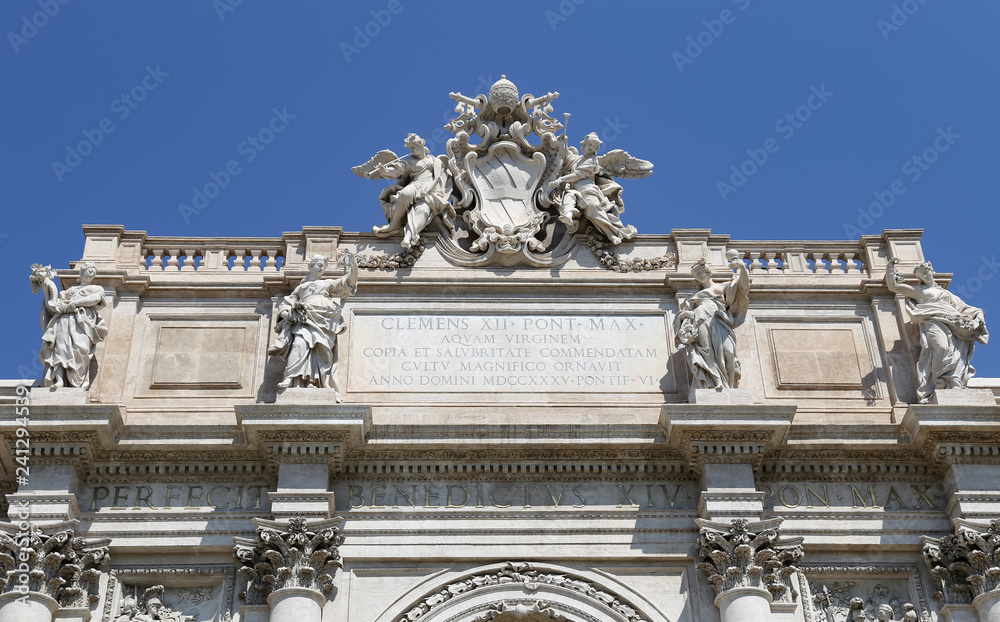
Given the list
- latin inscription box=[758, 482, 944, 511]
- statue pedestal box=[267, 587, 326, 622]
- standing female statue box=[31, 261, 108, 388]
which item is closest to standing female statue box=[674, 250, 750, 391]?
latin inscription box=[758, 482, 944, 511]

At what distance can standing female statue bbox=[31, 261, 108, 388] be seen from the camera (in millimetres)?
20266

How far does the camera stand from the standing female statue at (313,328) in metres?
20.3

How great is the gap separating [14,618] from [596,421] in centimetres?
836

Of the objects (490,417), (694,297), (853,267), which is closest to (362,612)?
(490,417)

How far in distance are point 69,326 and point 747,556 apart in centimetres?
1027

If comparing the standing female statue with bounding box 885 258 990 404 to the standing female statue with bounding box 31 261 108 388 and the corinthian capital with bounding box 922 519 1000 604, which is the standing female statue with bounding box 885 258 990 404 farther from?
the standing female statue with bounding box 31 261 108 388

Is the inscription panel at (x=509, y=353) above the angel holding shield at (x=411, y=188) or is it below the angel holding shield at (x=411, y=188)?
below

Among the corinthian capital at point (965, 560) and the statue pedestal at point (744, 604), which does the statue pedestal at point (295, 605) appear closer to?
the statue pedestal at point (744, 604)

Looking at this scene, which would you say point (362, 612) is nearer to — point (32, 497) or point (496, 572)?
point (496, 572)

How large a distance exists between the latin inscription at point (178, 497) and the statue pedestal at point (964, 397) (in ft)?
31.9

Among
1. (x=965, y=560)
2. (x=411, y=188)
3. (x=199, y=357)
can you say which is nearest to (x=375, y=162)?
(x=411, y=188)

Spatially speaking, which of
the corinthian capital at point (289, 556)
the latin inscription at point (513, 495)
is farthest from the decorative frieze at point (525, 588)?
the corinthian capital at point (289, 556)

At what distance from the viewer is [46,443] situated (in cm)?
1947

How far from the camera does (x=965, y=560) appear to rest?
1917 cm
